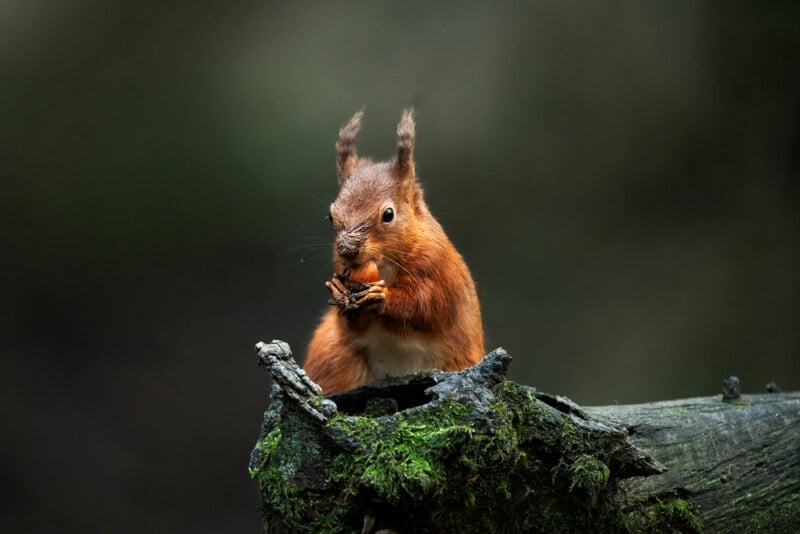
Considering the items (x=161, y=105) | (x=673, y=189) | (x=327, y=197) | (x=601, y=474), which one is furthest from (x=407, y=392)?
(x=673, y=189)

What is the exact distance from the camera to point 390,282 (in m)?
2.40

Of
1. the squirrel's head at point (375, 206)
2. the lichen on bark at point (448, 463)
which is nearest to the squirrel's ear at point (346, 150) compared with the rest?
the squirrel's head at point (375, 206)

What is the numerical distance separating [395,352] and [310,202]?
71.1 inches

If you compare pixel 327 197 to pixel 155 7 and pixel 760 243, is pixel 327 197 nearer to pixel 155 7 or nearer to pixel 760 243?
pixel 155 7

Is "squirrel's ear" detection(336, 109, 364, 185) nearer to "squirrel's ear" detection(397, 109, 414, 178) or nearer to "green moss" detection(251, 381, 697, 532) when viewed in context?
"squirrel's ear" detection(397, 109, 414, 178)

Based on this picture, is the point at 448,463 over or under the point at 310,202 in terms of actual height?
under

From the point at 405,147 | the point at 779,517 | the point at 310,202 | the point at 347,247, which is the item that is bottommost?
the point at 779,517

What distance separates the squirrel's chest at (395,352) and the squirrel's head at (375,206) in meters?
0.21

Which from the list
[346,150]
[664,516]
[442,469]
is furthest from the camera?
[346,150]

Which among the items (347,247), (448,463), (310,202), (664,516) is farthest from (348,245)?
(310,202)

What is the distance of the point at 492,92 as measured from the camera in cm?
441

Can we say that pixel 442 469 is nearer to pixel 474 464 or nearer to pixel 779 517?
pixel 474 464

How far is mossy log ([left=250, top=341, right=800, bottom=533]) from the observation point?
4.93 feet

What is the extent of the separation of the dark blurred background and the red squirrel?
5.12 ft
